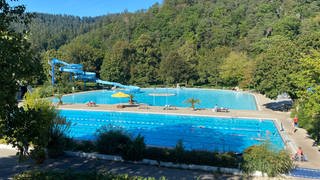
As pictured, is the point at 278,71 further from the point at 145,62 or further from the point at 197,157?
the point at 145,62

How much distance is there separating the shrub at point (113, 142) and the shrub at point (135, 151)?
27 centimetres

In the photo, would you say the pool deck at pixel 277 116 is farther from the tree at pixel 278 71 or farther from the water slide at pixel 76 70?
the water slide at pixel 76 70

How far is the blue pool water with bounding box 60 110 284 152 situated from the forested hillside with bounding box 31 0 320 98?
493cm

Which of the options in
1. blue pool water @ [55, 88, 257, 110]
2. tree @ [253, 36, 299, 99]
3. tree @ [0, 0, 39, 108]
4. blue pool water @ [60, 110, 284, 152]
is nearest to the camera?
tree @ [0, 0, 39, 108]

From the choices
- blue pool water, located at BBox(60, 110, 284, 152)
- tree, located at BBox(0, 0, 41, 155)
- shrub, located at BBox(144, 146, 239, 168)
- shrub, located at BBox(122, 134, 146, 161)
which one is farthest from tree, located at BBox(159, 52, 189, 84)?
tree, located at BBox(0, 0, 41, 155)

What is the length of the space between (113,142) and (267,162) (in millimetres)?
6010

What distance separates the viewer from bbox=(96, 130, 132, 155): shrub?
13.1m

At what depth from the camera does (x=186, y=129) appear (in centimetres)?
2133

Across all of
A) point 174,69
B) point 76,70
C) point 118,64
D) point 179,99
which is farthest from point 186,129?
point 118,64

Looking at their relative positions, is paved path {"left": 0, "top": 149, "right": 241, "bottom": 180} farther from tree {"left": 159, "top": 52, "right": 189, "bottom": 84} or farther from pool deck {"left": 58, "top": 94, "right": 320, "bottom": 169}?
tree {"left": 159, "top": 52, "right": 189, "bottom": 84}

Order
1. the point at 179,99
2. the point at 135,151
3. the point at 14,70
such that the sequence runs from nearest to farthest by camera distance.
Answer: the point at 14,70 → the point at 135,151 → the point at 179,99

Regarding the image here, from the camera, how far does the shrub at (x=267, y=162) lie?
1101 centimetres

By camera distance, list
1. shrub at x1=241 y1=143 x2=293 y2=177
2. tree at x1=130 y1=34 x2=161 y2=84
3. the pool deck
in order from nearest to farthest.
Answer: shrub at x1=241 y1=143 x2=293 y2=177
the pool deck
tree at x1=130 y1=34 x2=161 y2=84

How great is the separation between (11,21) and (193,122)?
18074 mm
